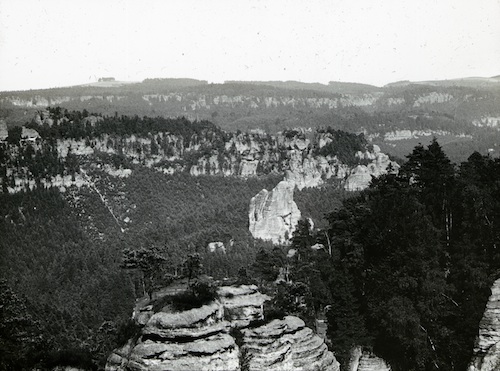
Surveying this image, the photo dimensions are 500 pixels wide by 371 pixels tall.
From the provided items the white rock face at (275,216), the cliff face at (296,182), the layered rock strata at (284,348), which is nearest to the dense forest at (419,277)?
the layered rock strata at (284,348)

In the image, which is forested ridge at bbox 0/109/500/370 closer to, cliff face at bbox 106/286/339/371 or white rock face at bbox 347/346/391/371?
white rock face at bbox 347/346/391/371

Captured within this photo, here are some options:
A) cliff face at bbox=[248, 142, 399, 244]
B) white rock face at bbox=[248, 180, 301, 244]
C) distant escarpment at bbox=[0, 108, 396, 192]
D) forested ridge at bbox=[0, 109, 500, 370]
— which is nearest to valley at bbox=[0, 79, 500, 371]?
forested ridge at bbox=[0, 109, 500, 370]

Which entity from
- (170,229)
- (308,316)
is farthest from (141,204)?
(308,316)

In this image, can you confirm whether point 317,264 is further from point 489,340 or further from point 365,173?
point 365,173

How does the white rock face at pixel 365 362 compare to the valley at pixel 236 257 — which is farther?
the white rock face at pixel 365 362

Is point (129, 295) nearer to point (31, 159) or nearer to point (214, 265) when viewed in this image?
point (214, 265)

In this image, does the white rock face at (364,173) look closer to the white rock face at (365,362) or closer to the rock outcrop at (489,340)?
the white rock face at (365,362)
